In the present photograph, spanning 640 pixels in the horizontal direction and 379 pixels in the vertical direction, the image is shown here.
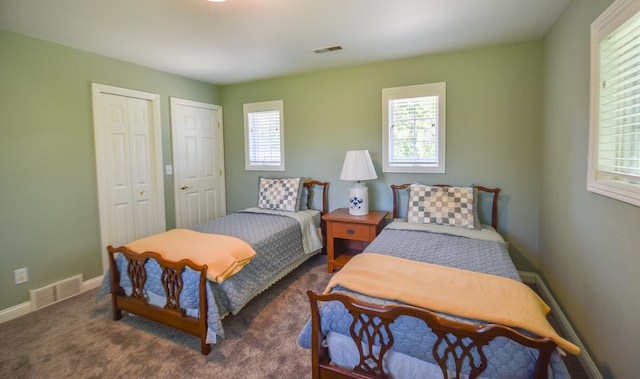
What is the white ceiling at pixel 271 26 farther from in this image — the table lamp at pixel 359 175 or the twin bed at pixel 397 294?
the twin bed at pixel 397 294

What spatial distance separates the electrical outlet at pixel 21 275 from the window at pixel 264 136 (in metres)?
2.49

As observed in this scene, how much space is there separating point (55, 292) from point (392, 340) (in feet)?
10.0

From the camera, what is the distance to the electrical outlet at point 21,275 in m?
2.51

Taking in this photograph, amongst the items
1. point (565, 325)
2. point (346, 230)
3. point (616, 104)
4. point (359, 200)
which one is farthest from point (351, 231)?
point (616, 104)

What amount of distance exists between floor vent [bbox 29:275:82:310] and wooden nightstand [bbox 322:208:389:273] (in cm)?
246

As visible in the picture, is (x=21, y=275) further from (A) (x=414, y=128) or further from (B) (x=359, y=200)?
(A) (x=414, y=128)

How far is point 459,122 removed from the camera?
122 inches

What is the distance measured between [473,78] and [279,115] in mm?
2309

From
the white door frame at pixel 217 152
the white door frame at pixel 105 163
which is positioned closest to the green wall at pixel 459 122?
the white door frame at pixel 217 152

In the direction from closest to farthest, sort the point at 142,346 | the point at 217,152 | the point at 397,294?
the point at 397,294
the point at 142,346
the point at 217,152

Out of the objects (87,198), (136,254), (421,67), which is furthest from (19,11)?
(421,67)

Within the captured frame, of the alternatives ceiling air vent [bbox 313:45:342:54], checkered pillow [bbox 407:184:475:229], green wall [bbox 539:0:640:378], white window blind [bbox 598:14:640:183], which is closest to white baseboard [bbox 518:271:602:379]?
green wall [bbox 539:0:640:378]

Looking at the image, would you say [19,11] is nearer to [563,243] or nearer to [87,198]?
[87,198]

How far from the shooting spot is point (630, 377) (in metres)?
1.39
